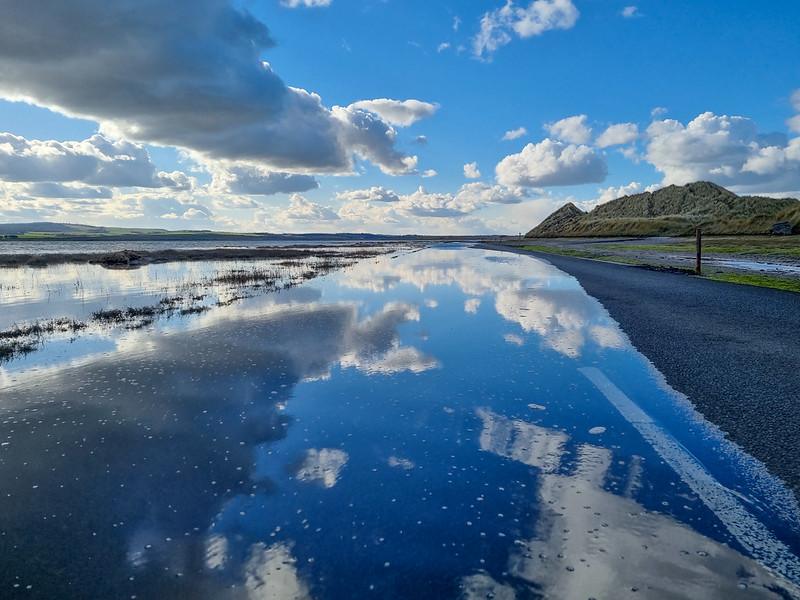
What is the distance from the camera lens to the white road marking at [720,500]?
493 cm

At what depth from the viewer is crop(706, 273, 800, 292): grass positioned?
25922 mm

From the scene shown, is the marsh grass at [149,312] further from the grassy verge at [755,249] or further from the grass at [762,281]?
the grassy verge at [755,249]

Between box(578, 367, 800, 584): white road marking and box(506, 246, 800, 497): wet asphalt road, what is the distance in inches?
38.3

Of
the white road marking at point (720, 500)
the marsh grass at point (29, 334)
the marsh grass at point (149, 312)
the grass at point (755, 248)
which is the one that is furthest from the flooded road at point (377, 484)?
the grass at point (755, 248)

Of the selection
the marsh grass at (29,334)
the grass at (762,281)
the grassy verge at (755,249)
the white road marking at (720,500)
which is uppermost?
the grassy verge at (755,249)

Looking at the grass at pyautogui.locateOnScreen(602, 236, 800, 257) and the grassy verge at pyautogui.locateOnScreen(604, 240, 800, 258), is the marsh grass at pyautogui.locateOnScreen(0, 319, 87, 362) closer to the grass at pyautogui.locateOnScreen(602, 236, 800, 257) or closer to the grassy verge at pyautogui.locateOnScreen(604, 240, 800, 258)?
the grassy verge at pyautogui.locateOnScreen(604, 240, 800, 258)

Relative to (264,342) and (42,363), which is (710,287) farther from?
(42,363)

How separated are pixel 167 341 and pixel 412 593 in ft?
46.5

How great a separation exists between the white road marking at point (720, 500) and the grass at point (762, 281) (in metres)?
23.2

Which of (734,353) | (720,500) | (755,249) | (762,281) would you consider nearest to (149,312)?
(720,500)

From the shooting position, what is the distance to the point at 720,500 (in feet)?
19.8

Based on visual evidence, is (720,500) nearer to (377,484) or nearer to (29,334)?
(377,484)

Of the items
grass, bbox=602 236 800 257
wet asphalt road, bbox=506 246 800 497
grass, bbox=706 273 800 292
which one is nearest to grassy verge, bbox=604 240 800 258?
grass, bbox=602 236 800 257

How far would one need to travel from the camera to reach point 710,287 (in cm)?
2750
